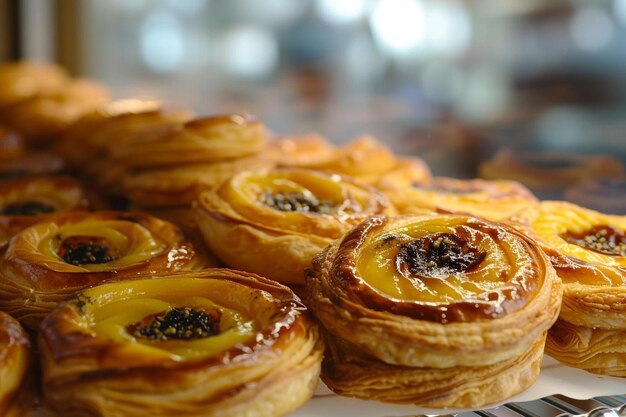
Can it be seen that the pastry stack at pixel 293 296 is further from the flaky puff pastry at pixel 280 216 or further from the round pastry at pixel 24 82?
the round pastry at pixel 24 82

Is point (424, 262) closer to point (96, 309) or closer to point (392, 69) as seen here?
point (96, 309)

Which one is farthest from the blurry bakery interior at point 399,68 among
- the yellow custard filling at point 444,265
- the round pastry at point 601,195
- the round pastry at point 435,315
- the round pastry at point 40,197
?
the round pastry at point 40,197

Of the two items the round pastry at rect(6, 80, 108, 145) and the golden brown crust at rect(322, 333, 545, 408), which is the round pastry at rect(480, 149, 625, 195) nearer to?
the golden brown crust at rect(322, 333, 545, 408)

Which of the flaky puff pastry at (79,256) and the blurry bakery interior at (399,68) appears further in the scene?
the blurry bakery interior at (399,68)

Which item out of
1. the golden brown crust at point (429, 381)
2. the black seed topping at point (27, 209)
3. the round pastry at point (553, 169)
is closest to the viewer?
the golden brown crust at point (429, 381)

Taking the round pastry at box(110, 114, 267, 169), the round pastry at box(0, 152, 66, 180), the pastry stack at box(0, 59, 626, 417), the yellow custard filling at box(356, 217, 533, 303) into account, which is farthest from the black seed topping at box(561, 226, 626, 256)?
the round pastry at box(0, 152, 66, 180)

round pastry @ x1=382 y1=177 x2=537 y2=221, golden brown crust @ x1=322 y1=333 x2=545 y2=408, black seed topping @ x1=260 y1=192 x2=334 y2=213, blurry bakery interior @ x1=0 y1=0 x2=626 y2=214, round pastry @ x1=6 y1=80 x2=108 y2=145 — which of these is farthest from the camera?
round pastry @ x1=6 y1=80 x2=108 y2=145

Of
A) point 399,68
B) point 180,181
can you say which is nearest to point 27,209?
point 180,181

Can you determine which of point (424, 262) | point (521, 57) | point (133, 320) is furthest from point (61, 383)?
point (521, 57)

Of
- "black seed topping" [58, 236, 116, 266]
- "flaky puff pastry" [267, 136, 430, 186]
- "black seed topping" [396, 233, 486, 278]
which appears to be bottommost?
"black seed topping" [58, 236, 116, 266]
